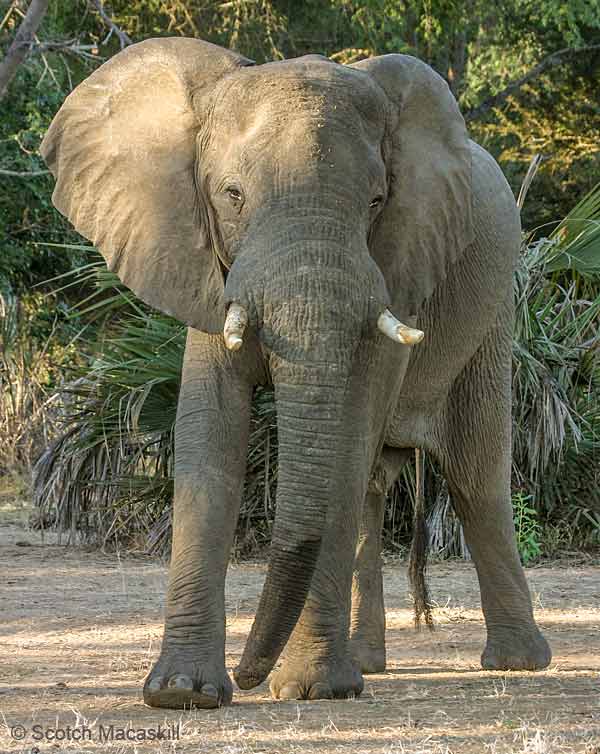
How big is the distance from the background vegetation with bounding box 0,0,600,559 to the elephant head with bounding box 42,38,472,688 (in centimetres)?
376

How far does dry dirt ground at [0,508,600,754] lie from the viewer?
4.51 m

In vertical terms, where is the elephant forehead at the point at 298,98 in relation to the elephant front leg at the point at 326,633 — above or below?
above

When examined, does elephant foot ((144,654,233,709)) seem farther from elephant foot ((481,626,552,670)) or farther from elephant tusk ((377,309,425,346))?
elephant foot ((481,626,552,670))

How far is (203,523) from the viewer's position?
513 cm

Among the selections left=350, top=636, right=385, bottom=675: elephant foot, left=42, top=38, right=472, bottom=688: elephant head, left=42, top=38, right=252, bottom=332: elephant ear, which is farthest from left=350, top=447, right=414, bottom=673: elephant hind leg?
left=42, top=38, right=252, bottom=332: elephant ear

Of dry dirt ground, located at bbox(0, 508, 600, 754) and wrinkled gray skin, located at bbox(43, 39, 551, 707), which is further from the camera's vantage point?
wrinkled gray skin, located at bbox(43, 39, 551, 707)

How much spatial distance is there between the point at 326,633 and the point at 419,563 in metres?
2.05

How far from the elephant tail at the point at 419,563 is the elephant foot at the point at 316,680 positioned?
5.96ft

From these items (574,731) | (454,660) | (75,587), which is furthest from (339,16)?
(574,731)

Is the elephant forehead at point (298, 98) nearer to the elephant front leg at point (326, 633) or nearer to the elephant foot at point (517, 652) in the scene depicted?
the elephant front leg at point (326, 633)

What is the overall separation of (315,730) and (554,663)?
2.19 metres


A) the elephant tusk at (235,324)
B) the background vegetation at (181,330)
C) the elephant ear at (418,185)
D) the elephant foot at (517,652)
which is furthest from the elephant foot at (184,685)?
the background vegetation at (181,330)

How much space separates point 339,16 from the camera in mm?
18562

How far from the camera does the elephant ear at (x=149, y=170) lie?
5.31 meters
